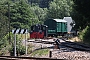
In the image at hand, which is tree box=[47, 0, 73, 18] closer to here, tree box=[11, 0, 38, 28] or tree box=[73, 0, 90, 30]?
tree box=[11, 0, 38, 28]

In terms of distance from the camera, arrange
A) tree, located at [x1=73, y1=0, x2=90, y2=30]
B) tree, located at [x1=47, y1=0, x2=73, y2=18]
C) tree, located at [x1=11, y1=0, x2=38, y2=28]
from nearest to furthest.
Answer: tree, located at [x1=73, y1=0, x2=90, y2=30]
tree, located at [x1=11, y1=0, x2=38, y2=28]
tree, located at [x1=47, y1=0, x2=73, y2=18]

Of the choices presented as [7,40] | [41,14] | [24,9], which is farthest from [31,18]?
[7,40]

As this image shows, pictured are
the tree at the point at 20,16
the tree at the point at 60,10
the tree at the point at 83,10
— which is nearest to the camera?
the tree at the point at 83,10

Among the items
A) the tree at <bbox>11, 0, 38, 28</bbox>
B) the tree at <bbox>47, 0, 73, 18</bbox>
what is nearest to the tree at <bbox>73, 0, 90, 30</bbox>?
the tree at <bbox>11, 0, 38, 28</bbox>

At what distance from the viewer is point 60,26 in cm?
4800

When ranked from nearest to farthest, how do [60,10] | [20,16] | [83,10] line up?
[83,10] < [20,16] < [60,10]

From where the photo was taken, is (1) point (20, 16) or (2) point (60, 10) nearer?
(1) point (20, 16)

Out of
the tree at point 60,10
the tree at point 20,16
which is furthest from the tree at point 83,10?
the tree at point 60,10

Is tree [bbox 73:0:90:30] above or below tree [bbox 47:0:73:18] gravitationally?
above

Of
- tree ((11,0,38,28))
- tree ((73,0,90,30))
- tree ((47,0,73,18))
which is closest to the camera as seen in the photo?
tree ((73,0,90,30))

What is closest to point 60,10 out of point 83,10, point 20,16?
point 20,16

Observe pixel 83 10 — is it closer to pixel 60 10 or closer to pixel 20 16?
pixel 20 16

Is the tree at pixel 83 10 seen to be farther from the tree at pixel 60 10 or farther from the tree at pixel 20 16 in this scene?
the tree at pixel 60 10

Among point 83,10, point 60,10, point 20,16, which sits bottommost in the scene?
point 20,16
